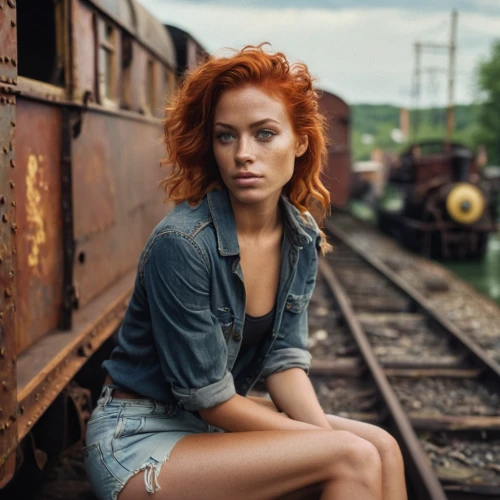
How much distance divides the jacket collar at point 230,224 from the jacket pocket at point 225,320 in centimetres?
18

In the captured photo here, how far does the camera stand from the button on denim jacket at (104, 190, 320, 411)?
6.17 ft

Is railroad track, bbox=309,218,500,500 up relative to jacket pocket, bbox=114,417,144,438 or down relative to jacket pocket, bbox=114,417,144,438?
down

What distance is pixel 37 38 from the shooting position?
4.07m

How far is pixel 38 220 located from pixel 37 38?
61.7 inches

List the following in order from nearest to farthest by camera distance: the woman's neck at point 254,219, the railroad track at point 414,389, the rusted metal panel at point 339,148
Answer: the woman's neck at point 254,219, the railroad track at point 414,389, the rusted metal panel at point 339,148

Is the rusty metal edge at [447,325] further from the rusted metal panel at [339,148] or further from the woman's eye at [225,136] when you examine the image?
the woman's eye at [225,136]

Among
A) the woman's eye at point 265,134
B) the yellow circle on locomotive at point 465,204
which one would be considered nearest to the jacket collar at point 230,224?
the woman's eye at point 265,134

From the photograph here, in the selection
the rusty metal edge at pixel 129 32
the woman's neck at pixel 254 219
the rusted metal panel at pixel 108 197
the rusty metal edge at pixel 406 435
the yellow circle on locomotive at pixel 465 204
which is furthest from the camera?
the yellow circle on locomotive at pixel 465 204

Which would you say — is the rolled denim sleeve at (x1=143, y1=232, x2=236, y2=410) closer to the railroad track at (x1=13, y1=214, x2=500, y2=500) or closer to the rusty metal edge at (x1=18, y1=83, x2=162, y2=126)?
the rusty metal edge at (x1=18, y1=83, x2=162, y2=126)

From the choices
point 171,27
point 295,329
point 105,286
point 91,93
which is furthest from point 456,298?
point 295,329

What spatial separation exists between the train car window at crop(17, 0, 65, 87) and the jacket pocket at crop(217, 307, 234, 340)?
2390 mm

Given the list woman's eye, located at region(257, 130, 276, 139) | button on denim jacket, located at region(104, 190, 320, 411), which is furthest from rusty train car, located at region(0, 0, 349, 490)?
woman's eye, located at region(257, 130, 276, 139)

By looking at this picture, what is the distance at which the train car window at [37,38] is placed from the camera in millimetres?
3912

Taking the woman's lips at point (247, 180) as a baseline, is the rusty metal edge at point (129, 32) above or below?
above
